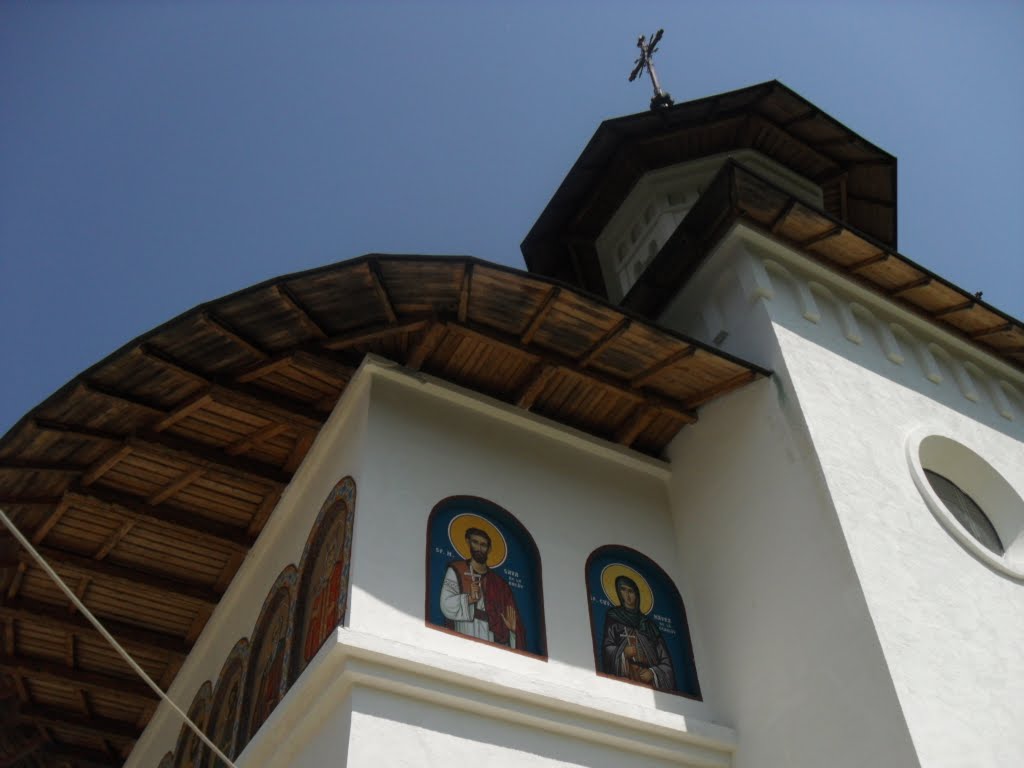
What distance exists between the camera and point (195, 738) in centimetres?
991

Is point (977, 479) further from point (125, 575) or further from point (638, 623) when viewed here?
point (125, 575)

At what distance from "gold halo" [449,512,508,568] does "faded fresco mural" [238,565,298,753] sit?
156 cm

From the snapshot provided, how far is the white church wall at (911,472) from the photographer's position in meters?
6.99

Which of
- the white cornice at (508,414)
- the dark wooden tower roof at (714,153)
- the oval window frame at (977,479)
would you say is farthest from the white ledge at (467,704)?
the dark wooden tower roof at (714,153)

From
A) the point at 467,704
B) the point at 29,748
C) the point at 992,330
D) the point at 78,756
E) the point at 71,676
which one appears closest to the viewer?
the point at 467,704

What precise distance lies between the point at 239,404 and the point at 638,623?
3786mm

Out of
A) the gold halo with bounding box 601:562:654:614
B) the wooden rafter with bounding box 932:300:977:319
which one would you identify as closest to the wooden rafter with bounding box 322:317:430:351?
the gold halo with bounding box 601:562:654:614

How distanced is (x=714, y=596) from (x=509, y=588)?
1871mm

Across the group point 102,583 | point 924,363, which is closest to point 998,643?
point 924,363

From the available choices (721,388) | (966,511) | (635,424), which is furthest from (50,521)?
(966,511)

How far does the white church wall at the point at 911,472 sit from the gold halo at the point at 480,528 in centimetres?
230

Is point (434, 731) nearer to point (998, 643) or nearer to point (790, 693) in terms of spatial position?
point (790, 693)

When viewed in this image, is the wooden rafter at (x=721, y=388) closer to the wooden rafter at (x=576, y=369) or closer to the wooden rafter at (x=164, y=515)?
the wooden rafter at (x=576, y=369)

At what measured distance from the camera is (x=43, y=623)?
1048 cm
